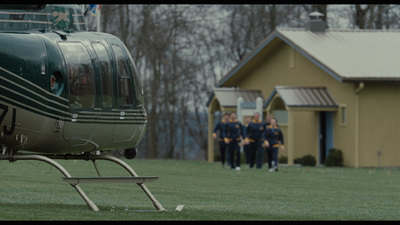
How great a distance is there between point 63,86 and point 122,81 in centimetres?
141

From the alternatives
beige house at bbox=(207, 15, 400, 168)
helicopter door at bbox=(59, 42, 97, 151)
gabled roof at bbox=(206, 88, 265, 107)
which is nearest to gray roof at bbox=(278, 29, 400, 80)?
beige house at bbox=(207, 15, 400, 168)

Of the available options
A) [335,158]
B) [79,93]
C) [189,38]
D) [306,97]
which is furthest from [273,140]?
[189,38]

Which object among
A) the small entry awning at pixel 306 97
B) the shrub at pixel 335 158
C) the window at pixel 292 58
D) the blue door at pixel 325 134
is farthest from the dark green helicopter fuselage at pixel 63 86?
the window at pixel 292 58

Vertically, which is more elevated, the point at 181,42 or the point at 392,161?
the point at 181,42

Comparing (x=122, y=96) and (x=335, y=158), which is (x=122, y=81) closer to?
(x=122, y=96)

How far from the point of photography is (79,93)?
16.1 metres

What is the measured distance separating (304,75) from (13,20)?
27.8m

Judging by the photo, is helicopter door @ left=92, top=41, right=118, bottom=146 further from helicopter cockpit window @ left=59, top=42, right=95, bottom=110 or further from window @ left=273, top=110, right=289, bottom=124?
window @ left=273, top=110, right=289, bottom=124

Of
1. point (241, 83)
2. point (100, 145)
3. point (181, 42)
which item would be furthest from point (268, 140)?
point (181, 42)

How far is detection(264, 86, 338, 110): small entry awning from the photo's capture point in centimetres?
4006

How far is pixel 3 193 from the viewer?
67.2ft

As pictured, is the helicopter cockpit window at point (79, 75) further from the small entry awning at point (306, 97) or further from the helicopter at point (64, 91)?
the small entry awning at point (306, 97)

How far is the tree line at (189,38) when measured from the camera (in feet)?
199

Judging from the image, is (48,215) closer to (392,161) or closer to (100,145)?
(100,145)
